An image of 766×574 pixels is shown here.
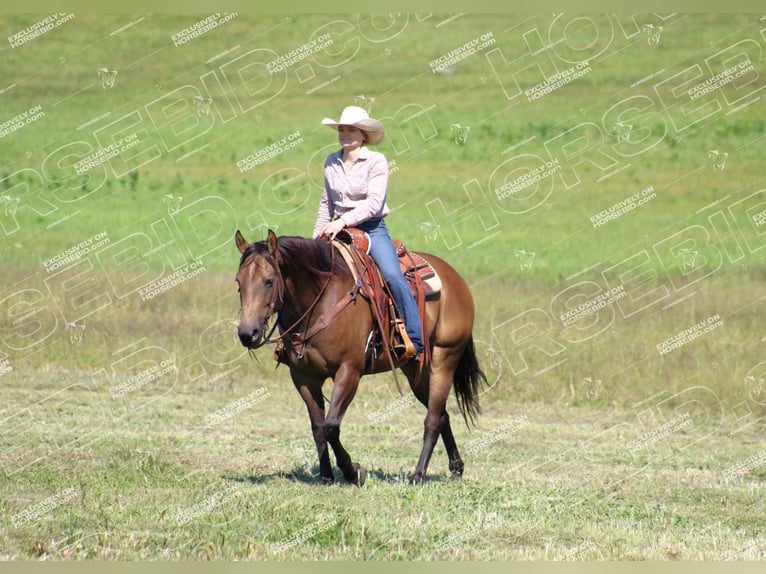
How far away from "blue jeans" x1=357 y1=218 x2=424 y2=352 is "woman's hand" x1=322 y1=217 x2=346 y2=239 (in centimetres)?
33

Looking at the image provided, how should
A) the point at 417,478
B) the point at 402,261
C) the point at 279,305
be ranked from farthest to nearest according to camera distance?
the point at 402,261 < the point at 417,478 < the point at 279,305

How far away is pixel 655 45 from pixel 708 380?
18845 millimetres

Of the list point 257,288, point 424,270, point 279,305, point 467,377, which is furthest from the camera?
point 467,377

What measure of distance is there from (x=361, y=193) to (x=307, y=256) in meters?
0.73

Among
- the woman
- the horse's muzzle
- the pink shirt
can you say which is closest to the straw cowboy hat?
the woman

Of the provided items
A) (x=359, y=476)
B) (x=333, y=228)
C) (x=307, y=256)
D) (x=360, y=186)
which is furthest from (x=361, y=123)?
(x=359, y=476)

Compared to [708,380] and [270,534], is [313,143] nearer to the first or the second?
[708,380]

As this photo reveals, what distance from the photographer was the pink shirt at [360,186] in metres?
9.66

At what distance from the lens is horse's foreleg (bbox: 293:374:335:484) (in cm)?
962

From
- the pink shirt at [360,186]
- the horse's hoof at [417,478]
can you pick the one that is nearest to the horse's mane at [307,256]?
the pink shirt at [360,186]

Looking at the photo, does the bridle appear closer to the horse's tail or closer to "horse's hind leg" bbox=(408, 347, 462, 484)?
"horse's hind leg" bbox=(408, 347, 462, 484)

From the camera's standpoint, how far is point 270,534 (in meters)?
7.78

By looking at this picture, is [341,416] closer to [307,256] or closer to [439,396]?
[307,256]

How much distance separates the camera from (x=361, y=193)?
976 cm
